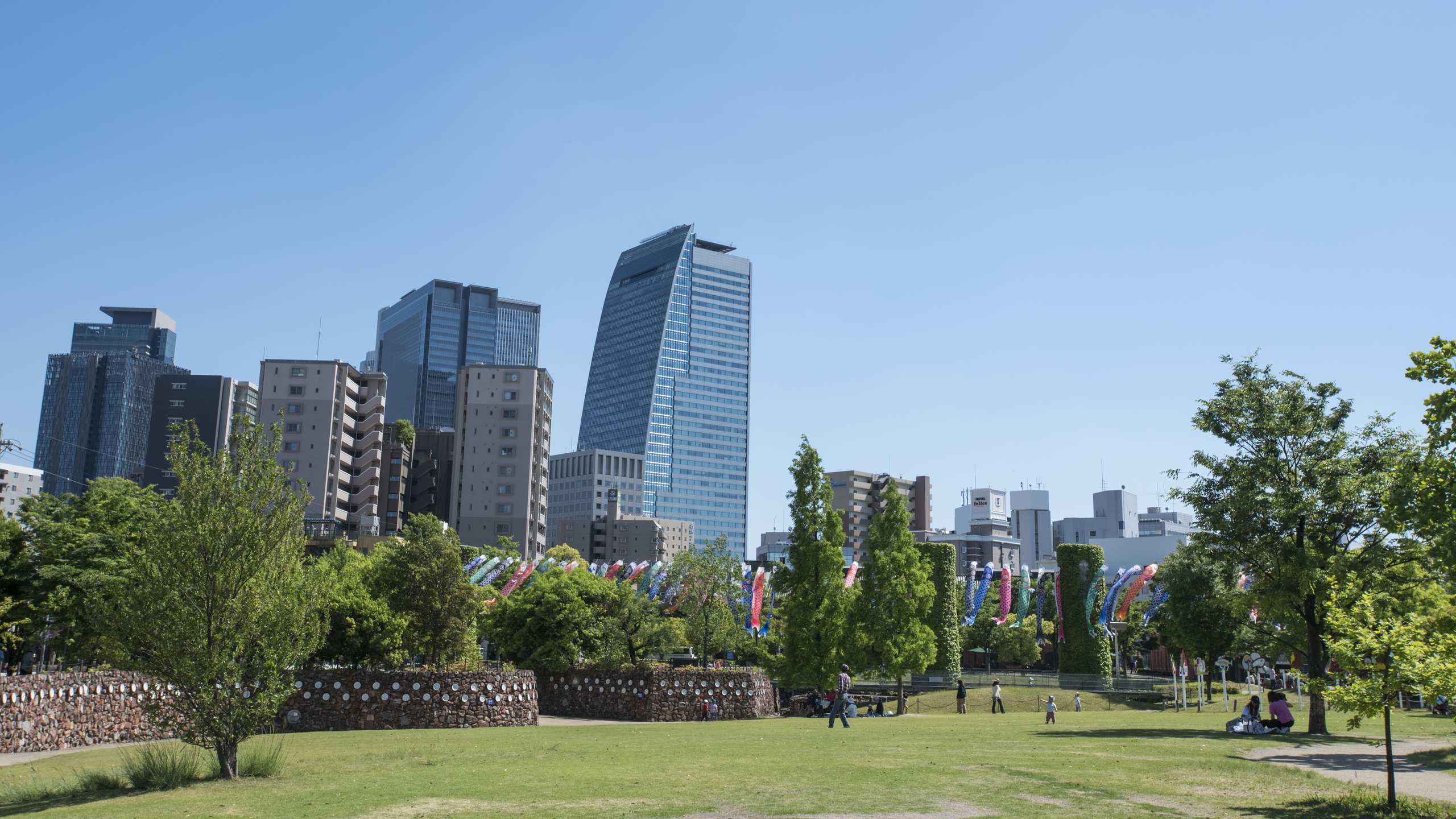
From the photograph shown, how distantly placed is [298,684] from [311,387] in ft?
325

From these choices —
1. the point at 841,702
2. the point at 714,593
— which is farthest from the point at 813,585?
the point at 841,702

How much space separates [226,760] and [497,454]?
120443mm

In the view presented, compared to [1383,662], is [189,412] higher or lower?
higher

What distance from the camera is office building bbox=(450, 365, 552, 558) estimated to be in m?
140

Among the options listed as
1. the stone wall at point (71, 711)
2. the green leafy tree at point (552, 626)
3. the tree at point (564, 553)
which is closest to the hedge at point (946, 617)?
the green leafy tree at point (552, 626)

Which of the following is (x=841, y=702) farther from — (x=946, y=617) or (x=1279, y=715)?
(x=946, y=617)

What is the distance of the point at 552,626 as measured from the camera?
168ft

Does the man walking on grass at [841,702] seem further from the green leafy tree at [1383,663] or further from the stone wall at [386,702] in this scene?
the green leafy tree at [1383,663]

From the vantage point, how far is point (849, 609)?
158 feet

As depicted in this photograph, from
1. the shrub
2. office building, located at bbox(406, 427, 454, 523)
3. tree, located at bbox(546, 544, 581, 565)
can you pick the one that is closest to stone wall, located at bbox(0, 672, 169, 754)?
the shrub

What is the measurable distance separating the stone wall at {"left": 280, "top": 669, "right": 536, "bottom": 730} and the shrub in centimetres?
1601

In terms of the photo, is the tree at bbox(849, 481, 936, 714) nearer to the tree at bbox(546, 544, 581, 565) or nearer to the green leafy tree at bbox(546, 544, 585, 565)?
the green leafy tree at bbox(546, 544, 585, 565)

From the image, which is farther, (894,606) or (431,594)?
(894,606)

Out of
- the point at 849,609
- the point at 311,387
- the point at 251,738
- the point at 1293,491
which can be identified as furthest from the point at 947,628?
the point at 311,387
